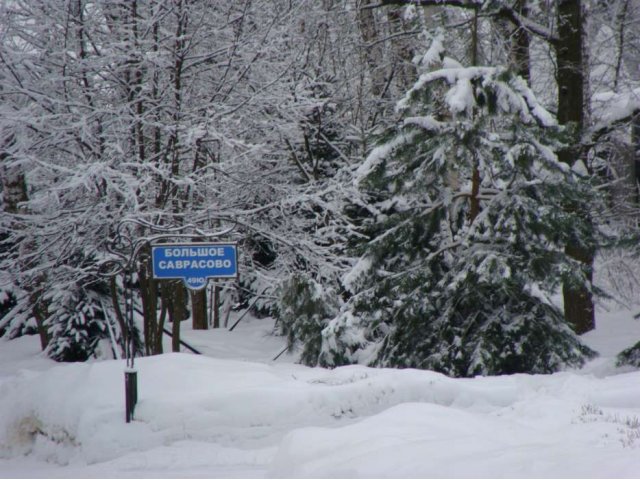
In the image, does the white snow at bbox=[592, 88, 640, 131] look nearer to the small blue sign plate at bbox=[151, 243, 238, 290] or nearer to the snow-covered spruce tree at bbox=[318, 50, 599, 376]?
the snow-covered spruce tree at bbox=[318, 50, 599, 376]

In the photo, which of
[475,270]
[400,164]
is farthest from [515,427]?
[400,164]

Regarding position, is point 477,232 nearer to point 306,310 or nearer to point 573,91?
point 306,310

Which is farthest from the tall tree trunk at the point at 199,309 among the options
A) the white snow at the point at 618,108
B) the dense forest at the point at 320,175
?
the white snow at the point at 618,108

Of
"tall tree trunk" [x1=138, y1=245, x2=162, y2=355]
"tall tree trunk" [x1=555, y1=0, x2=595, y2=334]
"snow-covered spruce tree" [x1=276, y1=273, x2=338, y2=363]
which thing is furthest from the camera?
"tall tree trunk" [x1=555, y1=0, x2=595, y2=334]

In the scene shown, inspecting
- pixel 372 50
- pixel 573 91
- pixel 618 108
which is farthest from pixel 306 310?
pixel 372 50

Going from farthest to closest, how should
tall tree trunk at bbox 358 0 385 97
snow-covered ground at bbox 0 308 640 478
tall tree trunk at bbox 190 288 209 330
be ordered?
tall tree trunk at bbox 190 288 209 330 < tall tree trunk at bbox 358 0 385 97 < snow-covered ground at bbox 0 308 640 478

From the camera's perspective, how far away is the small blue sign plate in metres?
8.91

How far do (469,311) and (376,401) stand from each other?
242cm

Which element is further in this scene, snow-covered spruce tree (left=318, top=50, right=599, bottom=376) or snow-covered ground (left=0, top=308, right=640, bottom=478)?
snow-covered spruce tree (left=318, top=50, right=599, bottom=376)

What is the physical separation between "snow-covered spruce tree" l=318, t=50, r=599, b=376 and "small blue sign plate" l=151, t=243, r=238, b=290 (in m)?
2.45

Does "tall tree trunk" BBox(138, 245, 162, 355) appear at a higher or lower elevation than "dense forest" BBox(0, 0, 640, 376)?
lower

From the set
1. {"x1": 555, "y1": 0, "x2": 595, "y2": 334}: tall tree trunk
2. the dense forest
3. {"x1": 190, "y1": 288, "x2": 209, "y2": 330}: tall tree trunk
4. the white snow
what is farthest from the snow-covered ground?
{"x1": 190, "y1": 288, "x2": 209, "y2": 330}: tall tree trunk

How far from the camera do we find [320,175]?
17.2 m

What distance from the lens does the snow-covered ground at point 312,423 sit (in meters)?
5.33
